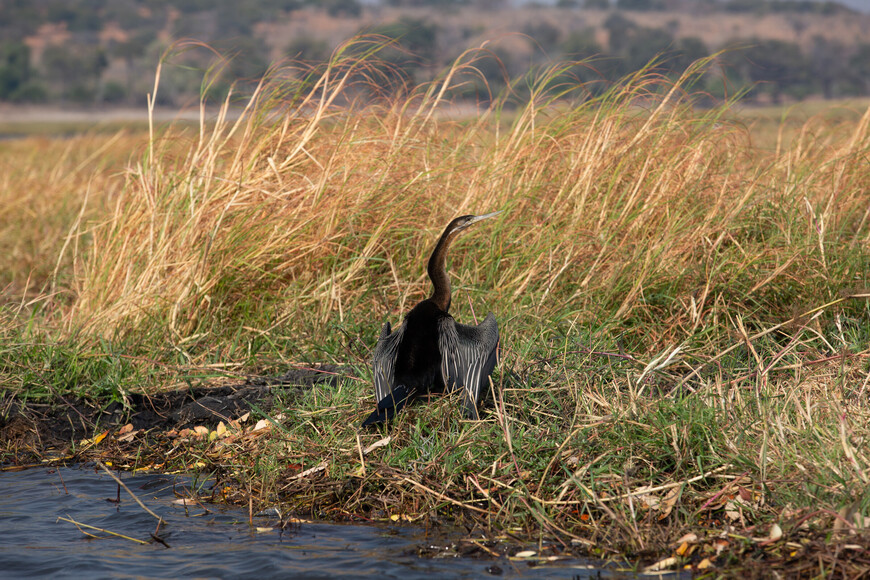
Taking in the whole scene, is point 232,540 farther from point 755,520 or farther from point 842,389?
point 842,389

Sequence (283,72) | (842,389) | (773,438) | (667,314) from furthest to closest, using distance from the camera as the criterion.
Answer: (283,72), (667,314), (842,389), (773,438)

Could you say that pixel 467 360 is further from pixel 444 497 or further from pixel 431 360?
pixel 444 497

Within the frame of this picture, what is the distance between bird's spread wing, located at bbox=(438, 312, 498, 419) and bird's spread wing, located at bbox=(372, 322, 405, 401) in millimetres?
212

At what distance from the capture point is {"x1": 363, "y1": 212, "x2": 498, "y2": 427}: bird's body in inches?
148

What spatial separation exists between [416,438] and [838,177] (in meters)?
3.73

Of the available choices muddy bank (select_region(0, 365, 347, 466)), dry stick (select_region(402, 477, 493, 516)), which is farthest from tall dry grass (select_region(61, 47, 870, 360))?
dry stick (select_region(402, 477, 493, 516))

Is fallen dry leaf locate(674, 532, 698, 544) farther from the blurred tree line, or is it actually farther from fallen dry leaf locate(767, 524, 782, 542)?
the blurred tree line

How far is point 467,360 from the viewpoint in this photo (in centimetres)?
378

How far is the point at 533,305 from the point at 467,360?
1374 millimetres

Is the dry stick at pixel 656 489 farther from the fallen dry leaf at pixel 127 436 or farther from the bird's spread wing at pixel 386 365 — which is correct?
the fallen dry leaf at pixel 127 436

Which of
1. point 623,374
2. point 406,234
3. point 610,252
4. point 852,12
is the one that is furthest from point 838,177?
point 852,12

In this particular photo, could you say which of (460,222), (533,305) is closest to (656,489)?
(460,222)

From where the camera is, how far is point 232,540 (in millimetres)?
3391

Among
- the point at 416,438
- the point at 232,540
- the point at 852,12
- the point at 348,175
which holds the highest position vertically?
the point at 852,12
